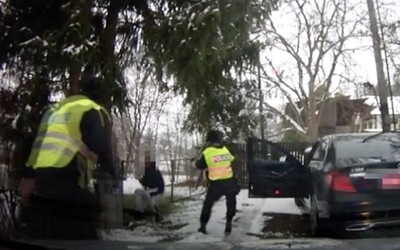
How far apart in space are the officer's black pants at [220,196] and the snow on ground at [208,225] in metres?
0.05

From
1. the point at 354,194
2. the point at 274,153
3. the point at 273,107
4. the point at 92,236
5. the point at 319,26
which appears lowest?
the point at 92,236

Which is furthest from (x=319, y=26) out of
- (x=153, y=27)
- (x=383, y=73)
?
(x=153, y=27)

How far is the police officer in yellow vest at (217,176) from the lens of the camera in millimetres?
6059

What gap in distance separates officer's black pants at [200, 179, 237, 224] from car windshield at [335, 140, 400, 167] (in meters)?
1.11

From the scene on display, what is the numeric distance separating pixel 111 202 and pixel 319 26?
2.75 m

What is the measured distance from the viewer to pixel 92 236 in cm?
561

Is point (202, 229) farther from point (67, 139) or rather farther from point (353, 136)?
point (67, 139)

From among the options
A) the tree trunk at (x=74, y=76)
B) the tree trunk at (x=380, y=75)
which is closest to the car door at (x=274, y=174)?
the tree trunk at (x=380, y=75)

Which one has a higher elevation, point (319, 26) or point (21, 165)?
point (319, 26)

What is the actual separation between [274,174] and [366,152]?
42.7 inches

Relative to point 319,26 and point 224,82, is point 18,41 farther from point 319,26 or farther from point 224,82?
point 319,26

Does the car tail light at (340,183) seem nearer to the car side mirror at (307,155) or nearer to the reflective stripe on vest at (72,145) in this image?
the car side mirror at (307,155)

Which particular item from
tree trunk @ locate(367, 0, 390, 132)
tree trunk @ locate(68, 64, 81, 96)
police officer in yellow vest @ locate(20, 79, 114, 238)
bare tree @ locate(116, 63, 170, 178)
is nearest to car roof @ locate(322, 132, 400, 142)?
tree trunk @ locate(367, 0, 390, 132)

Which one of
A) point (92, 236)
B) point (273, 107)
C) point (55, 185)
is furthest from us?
point (273, 107)
